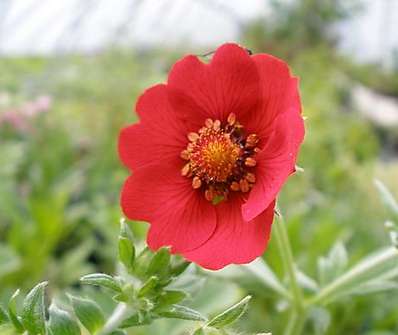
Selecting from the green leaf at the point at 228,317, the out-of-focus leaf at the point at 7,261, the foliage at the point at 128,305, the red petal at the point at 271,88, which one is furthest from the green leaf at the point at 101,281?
Answer: the out-of-focus leaf at the point at 7,261

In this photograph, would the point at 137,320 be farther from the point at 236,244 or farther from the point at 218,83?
the point at 218,83

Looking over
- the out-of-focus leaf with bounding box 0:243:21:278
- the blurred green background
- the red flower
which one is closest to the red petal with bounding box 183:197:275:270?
the red flower

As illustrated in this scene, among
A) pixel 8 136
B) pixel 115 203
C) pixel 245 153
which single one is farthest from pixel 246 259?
pixel 8 136

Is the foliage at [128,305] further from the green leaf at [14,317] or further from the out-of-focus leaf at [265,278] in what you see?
the out-of-focus leaf at [265,278]

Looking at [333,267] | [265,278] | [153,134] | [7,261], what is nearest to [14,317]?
[153,134]

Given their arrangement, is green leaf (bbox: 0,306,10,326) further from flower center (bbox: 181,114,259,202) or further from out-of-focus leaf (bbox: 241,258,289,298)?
out-of-focus leaf (bbox: 241,258,289,298)

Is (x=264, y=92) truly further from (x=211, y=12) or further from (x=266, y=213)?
(x=211, y=12)

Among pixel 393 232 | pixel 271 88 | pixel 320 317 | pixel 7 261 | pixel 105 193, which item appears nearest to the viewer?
pixel 271 88
